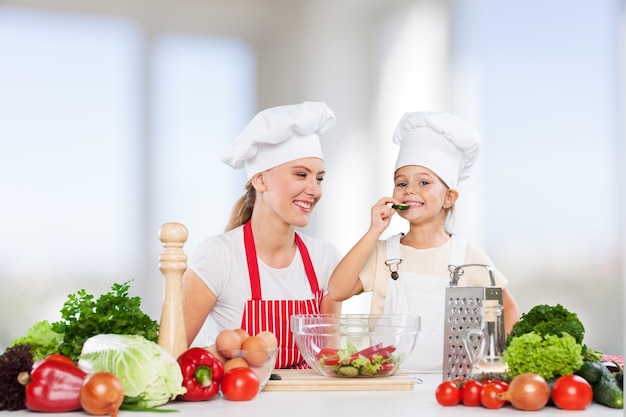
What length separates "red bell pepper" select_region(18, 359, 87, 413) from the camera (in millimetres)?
1602

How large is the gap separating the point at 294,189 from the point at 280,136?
0.64 feet

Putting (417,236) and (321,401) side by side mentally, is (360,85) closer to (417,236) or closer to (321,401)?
(417,236)

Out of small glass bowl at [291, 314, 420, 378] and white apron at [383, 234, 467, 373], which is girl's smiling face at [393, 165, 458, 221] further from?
small glass bowl at [291, 314, 420, 378]

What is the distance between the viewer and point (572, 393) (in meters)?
1.67

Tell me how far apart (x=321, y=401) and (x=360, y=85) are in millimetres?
3906

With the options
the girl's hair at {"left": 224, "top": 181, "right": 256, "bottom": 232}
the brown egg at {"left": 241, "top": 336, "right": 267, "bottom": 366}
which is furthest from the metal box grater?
the girl's hair at {"left": 224, "top": 181, "right": 256, "bottom": 232}

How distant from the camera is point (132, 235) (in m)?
5.14

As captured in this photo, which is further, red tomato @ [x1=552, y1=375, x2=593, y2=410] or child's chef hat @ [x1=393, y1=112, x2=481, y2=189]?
child's chef hat @ [x1=393, y1=112, x2=481, y2=189]

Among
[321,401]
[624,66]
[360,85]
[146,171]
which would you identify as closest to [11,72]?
[146,171]

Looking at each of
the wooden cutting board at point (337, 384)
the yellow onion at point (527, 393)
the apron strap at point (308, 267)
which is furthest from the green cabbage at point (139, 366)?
the apron strap at point (308, 267)

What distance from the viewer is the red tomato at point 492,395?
169 centimetres

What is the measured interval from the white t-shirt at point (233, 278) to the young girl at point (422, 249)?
0.62 feet

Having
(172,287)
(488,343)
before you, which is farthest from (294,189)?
(488,343)

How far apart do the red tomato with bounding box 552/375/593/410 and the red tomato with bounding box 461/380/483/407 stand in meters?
0.15
